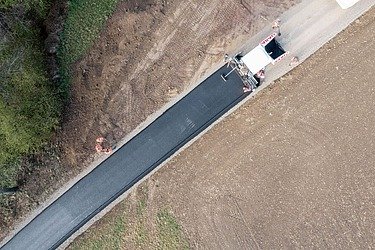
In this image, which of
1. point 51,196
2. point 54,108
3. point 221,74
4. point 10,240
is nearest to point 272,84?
point 221,74

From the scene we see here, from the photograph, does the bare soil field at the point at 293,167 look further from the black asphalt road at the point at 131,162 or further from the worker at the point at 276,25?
the worker at the point at 276,25

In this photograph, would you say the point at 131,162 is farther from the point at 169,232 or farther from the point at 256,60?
the point at 256,60

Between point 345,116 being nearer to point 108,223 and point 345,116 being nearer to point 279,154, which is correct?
point 279,154

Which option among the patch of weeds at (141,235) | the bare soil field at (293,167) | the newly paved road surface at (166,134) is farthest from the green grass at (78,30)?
the patch of weeds at (141,235)

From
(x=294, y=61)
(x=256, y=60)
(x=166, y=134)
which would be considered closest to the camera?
(x=256, y=60)

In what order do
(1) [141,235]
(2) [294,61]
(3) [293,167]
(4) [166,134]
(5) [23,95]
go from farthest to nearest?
1. (1) [141,235]
2. (4) [166,134]
3. (3) [293,167]
4. (2) [294,61]
5. (5) [23,95]

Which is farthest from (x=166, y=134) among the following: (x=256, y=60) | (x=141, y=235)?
(x=256, y=60)
